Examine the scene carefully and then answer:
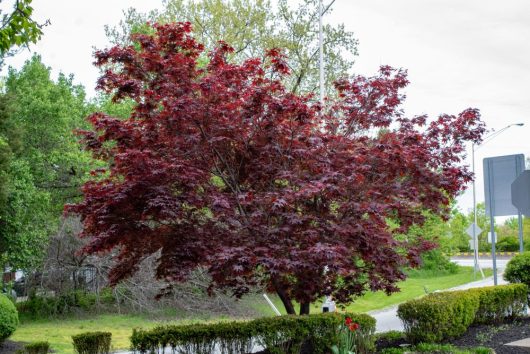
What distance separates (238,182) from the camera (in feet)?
31.6

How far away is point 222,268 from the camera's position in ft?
27.6

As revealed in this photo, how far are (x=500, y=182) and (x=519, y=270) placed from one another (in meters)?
2.86

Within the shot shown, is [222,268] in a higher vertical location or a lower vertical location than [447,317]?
higher

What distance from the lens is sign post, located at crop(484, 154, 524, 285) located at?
53.4ft

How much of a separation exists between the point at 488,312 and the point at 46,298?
14.4m

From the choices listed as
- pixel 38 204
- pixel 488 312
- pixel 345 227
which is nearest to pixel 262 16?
pixel 38 204

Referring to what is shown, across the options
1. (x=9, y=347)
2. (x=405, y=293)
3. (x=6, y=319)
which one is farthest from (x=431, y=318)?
(x=405, y=293)

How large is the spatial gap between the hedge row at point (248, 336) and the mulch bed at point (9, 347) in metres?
6.20

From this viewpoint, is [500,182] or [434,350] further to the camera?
[500,182]

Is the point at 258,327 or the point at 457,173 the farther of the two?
the point at 457,173

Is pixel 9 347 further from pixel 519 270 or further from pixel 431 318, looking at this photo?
pixel 519 270

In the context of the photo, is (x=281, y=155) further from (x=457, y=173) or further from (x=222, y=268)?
(x=457, y=173)

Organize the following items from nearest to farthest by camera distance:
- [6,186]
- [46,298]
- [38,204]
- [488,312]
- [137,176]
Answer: [137,176] < [488,312] < [6,186] < [38,204] < [46,298]

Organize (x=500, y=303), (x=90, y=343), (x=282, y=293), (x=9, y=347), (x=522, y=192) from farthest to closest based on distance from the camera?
(x=522, y=192) → (x=9, y=347) → (x=500, y=303) → (x=90, y=343) → (x=282, y=293)
